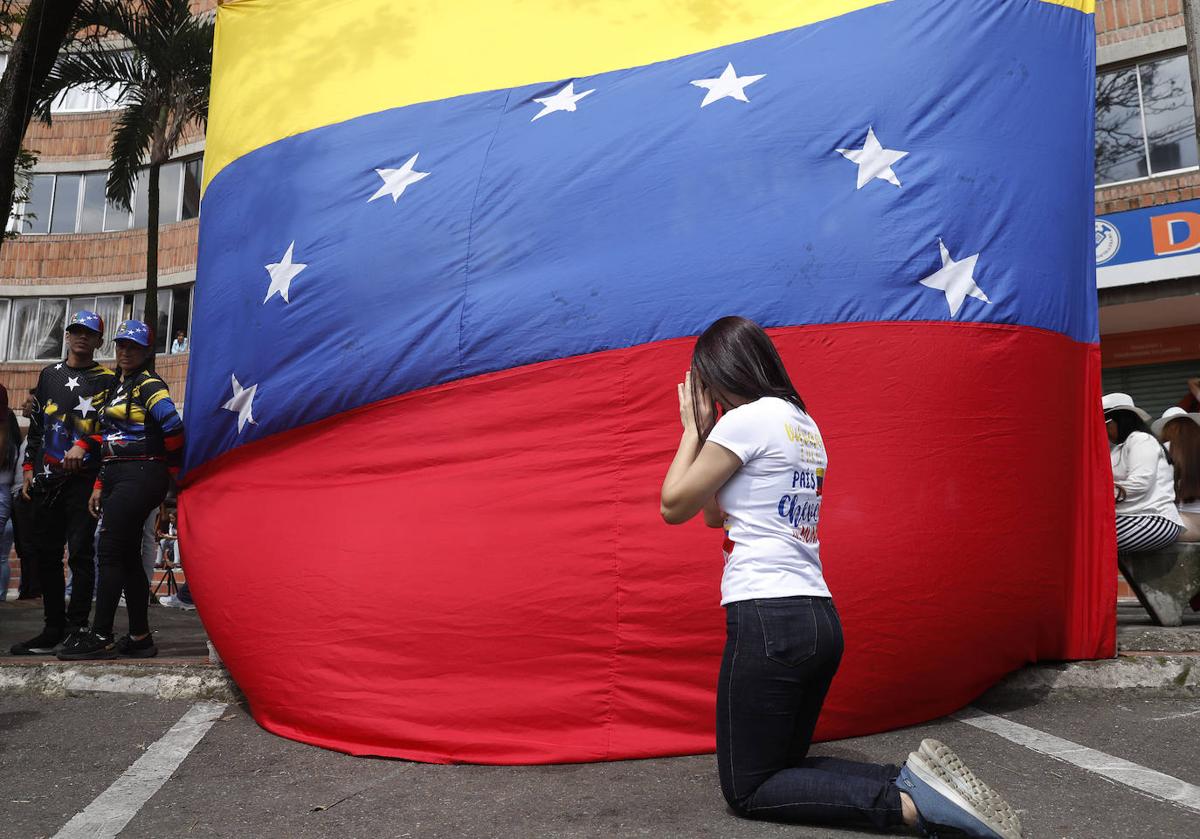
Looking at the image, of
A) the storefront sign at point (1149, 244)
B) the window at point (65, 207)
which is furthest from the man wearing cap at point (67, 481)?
the window at point (65, 207)

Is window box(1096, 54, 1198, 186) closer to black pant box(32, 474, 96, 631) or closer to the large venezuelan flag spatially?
the large venezuelan flag

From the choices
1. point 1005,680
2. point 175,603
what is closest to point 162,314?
point 175,603

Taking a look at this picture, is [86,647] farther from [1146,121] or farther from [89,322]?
[1146,121]

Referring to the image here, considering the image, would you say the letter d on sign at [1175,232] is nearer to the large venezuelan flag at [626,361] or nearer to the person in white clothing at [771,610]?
the large venezuelan flag at [626,361]

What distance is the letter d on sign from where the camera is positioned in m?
11.9

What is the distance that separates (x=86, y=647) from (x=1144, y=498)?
5.51 metres

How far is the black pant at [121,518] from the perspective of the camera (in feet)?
16.0

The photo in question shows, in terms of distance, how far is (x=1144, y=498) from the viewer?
5363 millimetres

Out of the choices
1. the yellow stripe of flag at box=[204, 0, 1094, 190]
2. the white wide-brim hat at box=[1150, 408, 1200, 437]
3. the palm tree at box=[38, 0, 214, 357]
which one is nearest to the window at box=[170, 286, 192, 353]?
the palm tree at box=[38, 0, 214, 357]

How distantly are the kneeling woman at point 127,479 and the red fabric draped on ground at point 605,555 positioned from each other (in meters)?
1.17

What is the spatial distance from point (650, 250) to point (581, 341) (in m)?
0.44

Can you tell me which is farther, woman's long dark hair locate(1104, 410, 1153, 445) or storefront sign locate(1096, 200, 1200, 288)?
storefront sign locate(1096, 200, 1200, 288)

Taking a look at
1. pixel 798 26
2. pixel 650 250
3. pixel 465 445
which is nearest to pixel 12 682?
pixel 465 445

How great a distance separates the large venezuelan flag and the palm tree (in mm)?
10183
